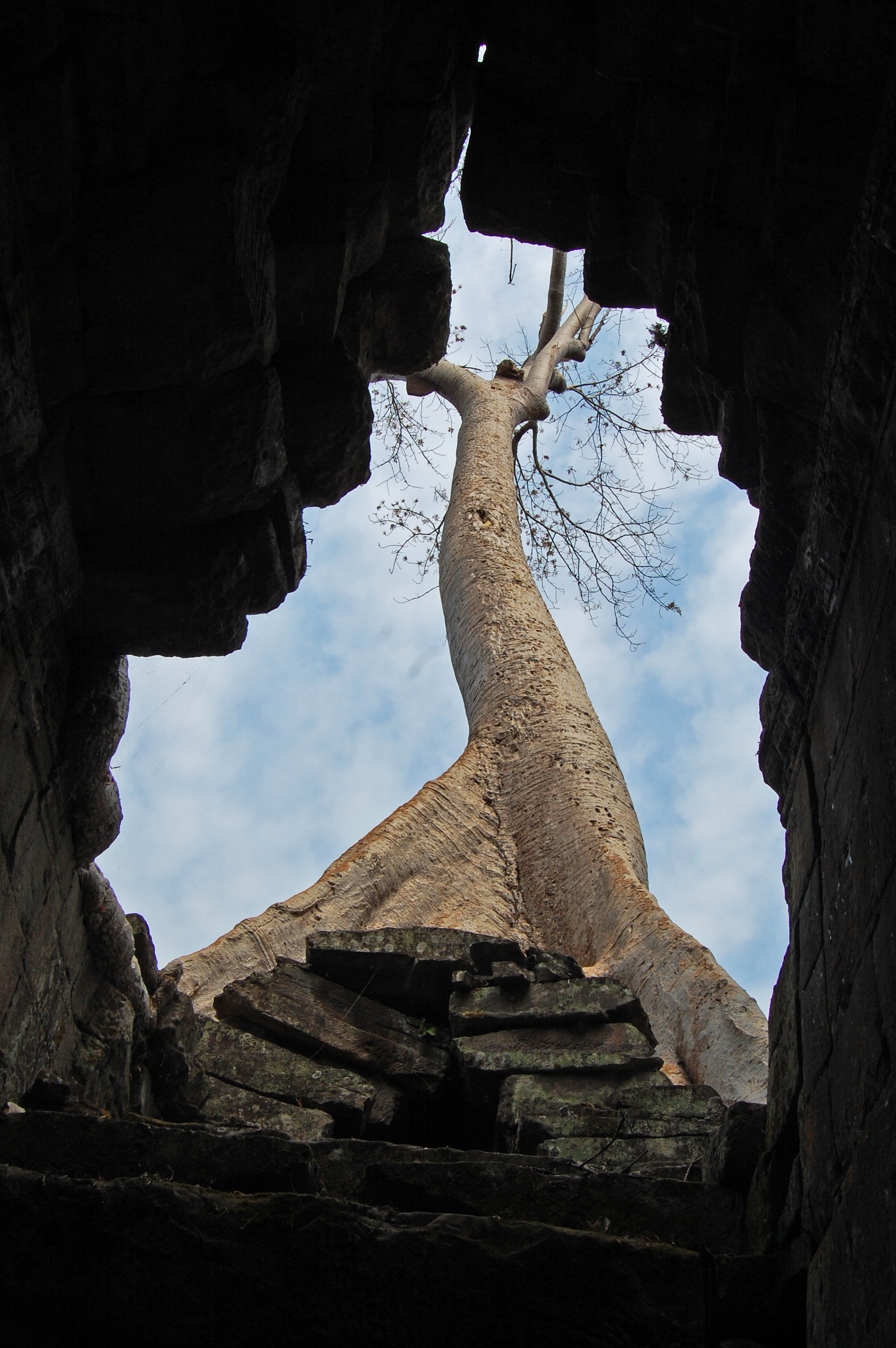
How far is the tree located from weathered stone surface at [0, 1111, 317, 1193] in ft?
8.29

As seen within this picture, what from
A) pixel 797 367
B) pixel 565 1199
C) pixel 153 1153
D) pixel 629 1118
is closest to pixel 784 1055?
pixel 565 1199

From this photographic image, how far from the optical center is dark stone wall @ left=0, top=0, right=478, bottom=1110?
2203mm

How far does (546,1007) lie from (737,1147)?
1.44 metres

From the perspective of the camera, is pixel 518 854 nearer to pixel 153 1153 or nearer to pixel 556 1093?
pixel 556 1093

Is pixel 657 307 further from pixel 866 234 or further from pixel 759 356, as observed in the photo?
pixel 866 234

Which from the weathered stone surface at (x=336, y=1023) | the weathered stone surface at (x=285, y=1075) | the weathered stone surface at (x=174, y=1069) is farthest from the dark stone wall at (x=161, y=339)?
the weathered stone surface at (x=336, y=1023)

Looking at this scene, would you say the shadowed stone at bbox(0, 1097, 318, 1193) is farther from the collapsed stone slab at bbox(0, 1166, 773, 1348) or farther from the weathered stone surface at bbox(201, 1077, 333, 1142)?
the weathered stone surface at bbox(201, 1077, 333, 1142)

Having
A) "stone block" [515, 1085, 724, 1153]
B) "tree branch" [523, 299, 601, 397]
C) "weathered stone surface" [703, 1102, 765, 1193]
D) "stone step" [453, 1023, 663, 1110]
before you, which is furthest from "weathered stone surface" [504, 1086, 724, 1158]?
"tree branch" [523, 299, 601, 397]

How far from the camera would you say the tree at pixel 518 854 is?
4703 mm

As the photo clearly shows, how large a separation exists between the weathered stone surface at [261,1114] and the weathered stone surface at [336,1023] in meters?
0.30

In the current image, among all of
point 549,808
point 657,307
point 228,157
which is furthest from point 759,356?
point 549,808

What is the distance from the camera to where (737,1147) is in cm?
231

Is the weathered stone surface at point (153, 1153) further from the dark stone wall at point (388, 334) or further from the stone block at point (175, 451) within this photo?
the stone block at point (175, 451)

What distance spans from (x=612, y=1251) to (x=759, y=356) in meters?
1.90
